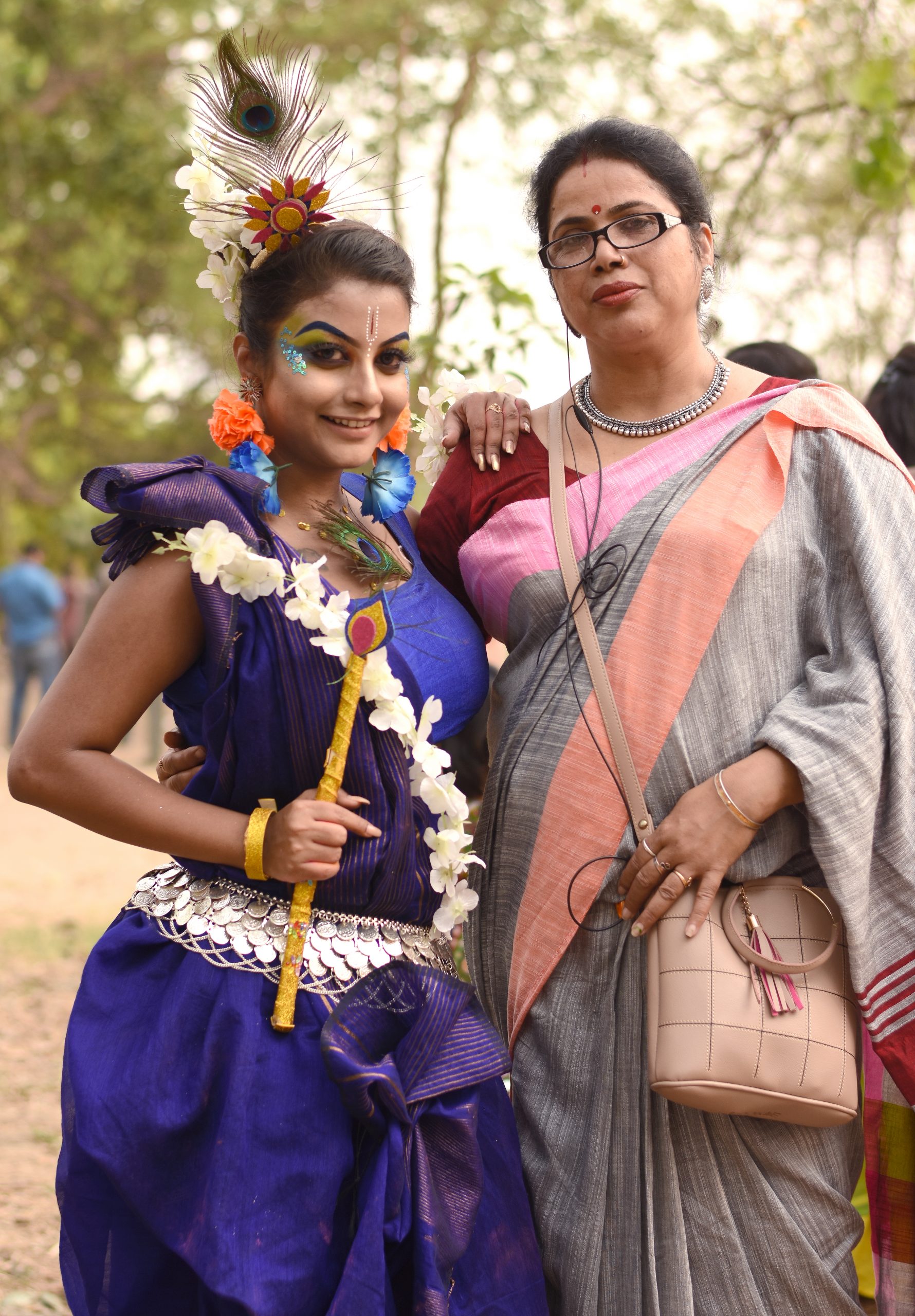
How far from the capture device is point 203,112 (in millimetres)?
2381

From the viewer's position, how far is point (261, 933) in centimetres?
211

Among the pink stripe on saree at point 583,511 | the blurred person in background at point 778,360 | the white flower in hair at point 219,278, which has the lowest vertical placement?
the pink stripe on saree at point 583,511

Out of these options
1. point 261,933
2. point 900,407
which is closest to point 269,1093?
point 261,933

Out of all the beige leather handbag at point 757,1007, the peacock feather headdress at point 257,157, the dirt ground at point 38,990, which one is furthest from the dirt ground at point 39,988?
the peacock feather headdress at point 257,157

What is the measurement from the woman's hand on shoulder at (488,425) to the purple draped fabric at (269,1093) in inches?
23.8

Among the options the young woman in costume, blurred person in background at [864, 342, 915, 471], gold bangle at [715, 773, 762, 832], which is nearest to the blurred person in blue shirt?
blurred person in background at [864, 342, 915, 471]

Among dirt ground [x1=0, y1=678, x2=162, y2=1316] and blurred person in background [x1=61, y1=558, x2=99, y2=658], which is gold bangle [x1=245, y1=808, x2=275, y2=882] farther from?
blurred person in background [x1=61, y1=558, x2=99, y2=658]

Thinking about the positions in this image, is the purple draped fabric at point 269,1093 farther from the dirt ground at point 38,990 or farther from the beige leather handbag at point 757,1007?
the dirt ground at point 38,990

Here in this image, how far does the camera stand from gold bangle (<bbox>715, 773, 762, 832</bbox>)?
2.19 m

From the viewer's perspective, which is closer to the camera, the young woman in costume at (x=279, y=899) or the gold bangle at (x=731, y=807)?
the young woman in costume at (x=279, y=899)

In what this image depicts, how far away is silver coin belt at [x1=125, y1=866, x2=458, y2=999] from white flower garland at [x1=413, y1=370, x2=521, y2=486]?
3.37ft

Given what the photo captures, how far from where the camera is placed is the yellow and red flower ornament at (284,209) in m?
2.30

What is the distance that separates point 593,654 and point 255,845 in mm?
696

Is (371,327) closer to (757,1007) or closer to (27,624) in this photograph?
(757,1007)
